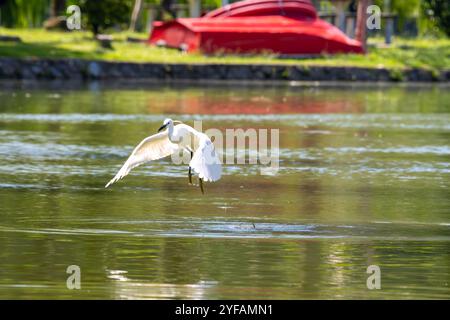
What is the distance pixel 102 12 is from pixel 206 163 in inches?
1464

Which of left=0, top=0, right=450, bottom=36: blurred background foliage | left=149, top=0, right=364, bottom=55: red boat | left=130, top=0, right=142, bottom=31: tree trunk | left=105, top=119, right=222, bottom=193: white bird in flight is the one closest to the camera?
left=105, top=119, right=222, bottom=193: white bird in flight

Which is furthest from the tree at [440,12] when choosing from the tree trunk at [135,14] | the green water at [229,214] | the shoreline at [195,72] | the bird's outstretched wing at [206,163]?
the bird's outstretched wing at [206,163]

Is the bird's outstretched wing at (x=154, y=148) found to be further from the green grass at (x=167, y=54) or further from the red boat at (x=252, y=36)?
the red boat at (x=252, y=36)

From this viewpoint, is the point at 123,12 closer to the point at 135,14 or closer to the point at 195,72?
the point at 195,72

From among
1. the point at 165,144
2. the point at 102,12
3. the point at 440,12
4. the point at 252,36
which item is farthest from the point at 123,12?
the point at 165,144

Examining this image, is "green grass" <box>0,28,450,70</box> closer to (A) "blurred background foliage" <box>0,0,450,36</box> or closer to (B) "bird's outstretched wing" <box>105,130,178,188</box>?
(A) "blurred background foliage" <box>0,0,450,36</box>

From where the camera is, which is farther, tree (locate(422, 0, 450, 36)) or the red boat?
tree (locate(422, 0, 450, 36))

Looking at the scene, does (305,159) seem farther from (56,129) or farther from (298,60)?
(298,60)

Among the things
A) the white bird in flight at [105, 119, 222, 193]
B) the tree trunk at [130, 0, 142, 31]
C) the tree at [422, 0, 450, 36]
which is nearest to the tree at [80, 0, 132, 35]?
the tree trunk at [130, 0, 142, 31]

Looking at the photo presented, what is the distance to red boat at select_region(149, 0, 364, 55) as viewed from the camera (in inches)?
2053

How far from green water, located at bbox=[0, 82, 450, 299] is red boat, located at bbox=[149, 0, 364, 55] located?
761 inches

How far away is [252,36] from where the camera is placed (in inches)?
2066

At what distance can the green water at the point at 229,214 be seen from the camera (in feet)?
43.6

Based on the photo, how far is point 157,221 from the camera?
16844 millimetres
